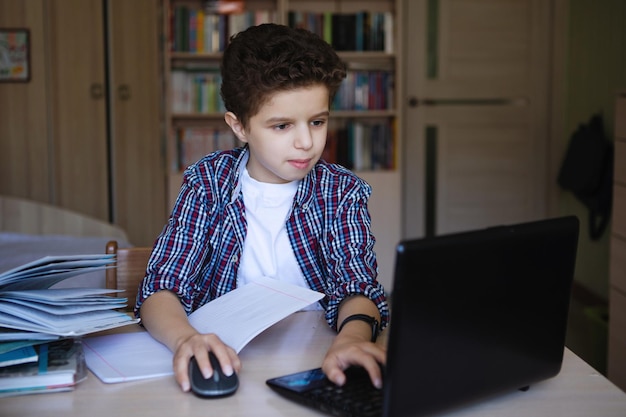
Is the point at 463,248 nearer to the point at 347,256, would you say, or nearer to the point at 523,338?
the point at 523,338

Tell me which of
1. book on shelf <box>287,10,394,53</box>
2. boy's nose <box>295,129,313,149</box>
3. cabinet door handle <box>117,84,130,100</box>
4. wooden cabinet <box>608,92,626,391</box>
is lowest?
wooden cabinet <box>608,92,626,391</box>

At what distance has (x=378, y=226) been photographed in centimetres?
446

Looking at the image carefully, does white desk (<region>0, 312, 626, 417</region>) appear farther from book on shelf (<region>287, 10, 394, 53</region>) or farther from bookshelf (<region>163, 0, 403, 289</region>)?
book on shelf (<region>287, 10, 394, 53</region>)

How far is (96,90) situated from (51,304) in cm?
315

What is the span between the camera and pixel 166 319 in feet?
4.01

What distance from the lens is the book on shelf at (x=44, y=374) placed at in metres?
1.02

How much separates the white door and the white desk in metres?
3.84

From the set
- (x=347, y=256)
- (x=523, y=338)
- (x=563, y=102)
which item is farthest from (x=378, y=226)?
(x=523, y=338)

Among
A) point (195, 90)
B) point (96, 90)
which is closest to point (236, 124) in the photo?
point (96, 90)

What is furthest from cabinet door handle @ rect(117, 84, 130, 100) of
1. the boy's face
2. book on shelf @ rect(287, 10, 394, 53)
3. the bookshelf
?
the boy's face

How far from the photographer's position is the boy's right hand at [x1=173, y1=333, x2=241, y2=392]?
1028 millimetres

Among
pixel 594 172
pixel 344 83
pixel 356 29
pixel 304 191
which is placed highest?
pixel 356 29

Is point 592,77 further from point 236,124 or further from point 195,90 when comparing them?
point 236,124

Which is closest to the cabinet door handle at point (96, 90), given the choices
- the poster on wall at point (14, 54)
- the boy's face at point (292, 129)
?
the poster on wall at point (14, 54)
